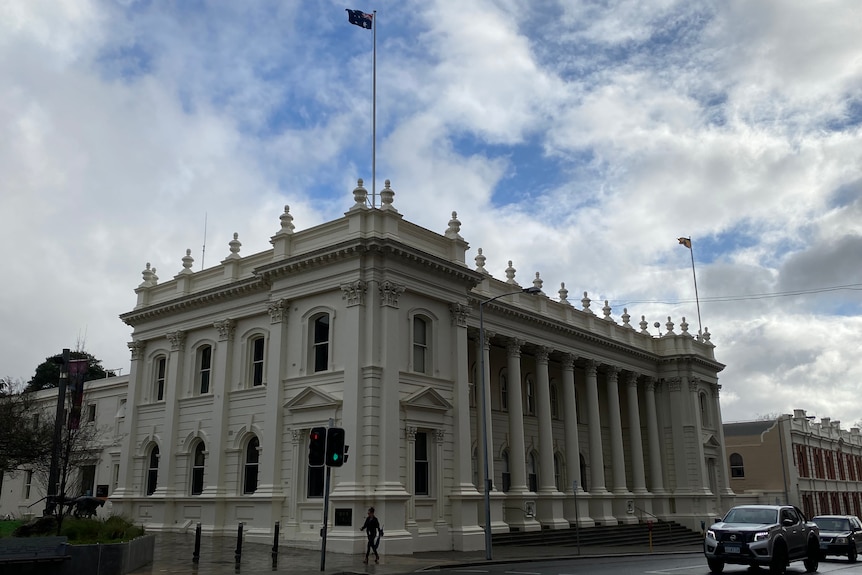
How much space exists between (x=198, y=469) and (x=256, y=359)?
5590 mm

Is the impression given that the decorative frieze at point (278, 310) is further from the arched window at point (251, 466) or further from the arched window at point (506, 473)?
the arched window at point (506, 473)

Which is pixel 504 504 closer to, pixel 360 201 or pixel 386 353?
pixel 386 353

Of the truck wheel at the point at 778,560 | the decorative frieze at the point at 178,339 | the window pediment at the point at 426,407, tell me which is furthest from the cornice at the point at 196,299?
the truck wheel at the point at 778,560

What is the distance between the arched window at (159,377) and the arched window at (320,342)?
1115 centimetres

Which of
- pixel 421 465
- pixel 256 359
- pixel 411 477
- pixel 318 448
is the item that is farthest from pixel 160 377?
pixel 318 448

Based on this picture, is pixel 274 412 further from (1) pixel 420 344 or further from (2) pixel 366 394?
(1) pixel 420 344

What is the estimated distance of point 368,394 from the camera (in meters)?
26.7

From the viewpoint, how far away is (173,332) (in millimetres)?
36375

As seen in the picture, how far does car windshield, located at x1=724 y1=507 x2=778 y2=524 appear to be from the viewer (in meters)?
18.2

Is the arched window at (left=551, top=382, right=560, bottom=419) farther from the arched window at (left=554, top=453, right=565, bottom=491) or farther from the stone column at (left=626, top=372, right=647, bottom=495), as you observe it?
the stone column at (left=626, top=372, right=647, bottom=495)

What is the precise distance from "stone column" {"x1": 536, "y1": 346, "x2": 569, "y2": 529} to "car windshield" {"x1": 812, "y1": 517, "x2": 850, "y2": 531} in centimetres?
1399

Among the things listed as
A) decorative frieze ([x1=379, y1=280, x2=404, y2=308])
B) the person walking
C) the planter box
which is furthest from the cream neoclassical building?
the planter box

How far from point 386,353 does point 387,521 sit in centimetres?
567

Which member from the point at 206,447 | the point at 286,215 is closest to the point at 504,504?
the point at 206,447
